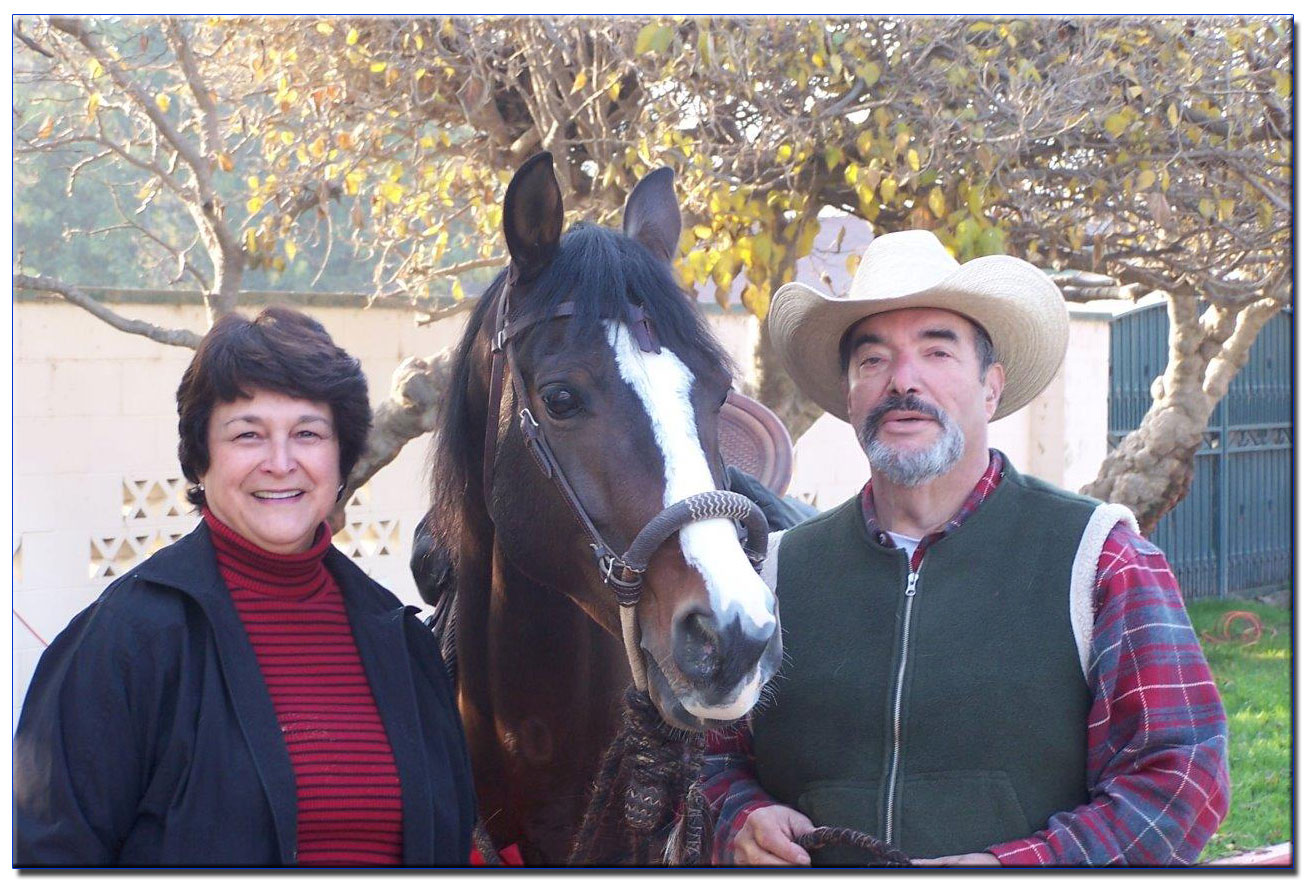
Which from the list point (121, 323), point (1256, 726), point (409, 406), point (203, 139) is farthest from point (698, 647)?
point (1256, 726)

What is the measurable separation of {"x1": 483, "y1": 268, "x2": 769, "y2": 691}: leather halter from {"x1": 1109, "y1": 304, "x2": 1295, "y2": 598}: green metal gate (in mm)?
7840

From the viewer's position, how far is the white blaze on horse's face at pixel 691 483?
1.81 m

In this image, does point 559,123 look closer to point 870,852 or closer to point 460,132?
point 460,132

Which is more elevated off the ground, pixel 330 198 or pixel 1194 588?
pixel 330 198

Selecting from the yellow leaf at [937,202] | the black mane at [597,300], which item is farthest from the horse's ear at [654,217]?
the yellow leaf at [937,202]

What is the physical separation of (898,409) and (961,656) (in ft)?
1.44

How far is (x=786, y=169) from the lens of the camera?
4.10 m

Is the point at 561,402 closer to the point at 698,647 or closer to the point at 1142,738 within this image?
the point at 698,647

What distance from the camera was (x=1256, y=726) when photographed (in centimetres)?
589

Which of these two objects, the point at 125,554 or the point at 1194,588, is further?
the point at 1194,588

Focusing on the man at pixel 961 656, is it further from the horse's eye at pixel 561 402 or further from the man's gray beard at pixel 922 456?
the horse's eye at pixel 561 402

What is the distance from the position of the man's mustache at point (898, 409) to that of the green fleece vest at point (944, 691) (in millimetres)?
179

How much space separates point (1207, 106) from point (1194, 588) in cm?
599

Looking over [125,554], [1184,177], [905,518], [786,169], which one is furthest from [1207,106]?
[125,554]
